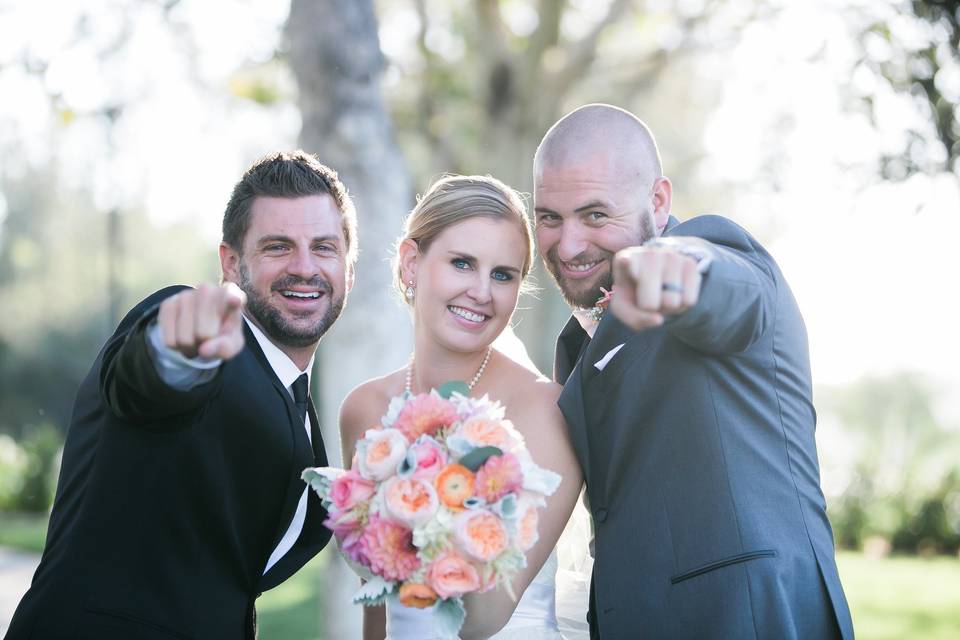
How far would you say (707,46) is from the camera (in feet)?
47.3

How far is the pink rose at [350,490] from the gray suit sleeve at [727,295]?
1062 mm

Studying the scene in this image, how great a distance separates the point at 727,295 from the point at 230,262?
224cm

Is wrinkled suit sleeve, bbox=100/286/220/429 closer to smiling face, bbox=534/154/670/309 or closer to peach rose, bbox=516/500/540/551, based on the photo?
peach rose, bbox=516/500/540/551

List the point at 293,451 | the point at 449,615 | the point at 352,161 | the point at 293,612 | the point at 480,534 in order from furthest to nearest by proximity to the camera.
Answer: the point at 293,612 → the point at 352,161 → the point at 293,451 → the point at 449,615 → the point at 480,534

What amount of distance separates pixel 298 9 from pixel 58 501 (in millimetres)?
5285

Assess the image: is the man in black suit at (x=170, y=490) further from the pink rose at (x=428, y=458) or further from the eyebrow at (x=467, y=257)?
the eyebrow at (x=467, y=257)

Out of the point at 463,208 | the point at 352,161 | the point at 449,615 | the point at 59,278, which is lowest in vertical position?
the point at 449,615

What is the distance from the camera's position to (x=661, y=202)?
415cm

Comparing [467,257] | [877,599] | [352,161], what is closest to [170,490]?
[467,257]

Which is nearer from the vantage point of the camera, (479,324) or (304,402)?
(304,402)

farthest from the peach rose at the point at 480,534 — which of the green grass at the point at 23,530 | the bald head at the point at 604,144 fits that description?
the green grass at the point at 23,530

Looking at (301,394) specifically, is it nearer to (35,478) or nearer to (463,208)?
(463,208)

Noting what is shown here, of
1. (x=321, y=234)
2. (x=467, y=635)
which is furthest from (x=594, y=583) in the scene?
(x=321, y=234)

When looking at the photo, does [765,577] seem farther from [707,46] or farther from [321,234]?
[707,46]
